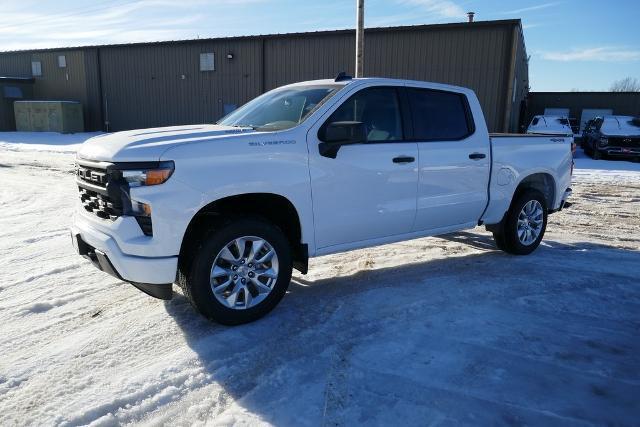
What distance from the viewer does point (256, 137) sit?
3789 millimetres

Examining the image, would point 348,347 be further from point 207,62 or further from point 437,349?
point 207,62

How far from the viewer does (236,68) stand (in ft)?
81.6

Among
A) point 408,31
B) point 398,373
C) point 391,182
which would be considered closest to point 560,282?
point 391,182

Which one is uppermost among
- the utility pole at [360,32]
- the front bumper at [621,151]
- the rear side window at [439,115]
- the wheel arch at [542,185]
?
the utility pole at [360,32]

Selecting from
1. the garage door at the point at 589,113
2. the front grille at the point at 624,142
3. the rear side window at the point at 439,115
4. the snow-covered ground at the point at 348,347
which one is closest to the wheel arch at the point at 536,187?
the snow-covered ground at the point at 348,347

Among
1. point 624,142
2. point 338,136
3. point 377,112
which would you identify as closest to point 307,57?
point 624,142

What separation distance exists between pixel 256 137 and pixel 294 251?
105 cm

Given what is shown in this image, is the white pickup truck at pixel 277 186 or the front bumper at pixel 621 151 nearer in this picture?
the white pickup truck at pixel 277 186

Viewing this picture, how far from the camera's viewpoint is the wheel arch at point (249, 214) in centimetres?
371

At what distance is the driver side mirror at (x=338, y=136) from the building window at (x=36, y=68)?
34.3 meters

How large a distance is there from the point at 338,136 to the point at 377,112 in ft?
2.75

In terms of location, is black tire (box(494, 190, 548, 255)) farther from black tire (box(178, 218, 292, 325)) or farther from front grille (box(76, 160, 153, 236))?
front grille (box(76, 160, 153, 236))

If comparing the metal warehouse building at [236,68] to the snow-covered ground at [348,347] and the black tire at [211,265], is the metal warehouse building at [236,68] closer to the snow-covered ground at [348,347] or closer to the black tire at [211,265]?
the snow-covered ground at [348,347]

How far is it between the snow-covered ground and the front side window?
147cm
